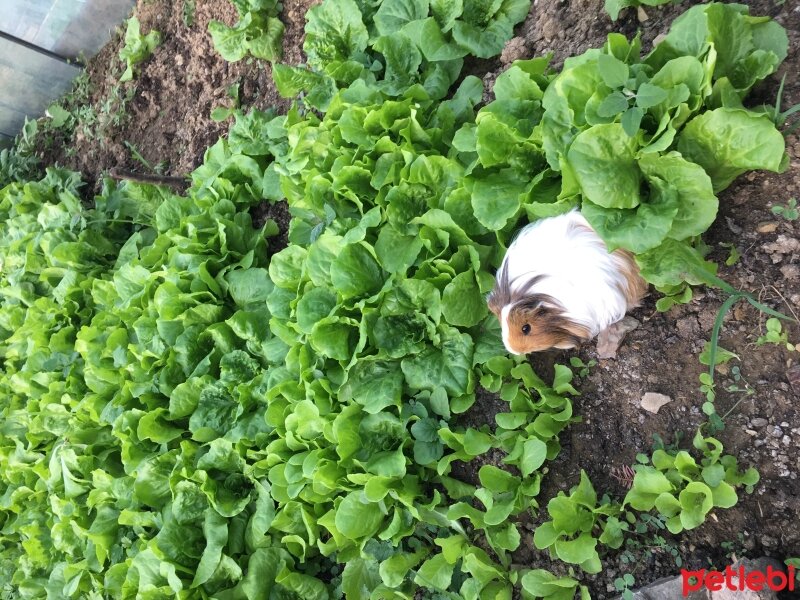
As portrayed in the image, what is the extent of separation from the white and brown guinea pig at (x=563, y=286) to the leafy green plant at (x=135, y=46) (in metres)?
4.00

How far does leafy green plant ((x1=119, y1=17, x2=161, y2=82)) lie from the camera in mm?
4660

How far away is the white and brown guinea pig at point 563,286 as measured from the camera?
1.86 m

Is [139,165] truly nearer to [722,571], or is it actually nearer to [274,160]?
[274,160]

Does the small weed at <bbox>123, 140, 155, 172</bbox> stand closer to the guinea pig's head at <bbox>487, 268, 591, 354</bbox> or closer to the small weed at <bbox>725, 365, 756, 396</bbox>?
the guinea pig's head at <bbox>487, 268, 591, 354</bbox>

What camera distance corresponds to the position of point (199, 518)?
9.41ft

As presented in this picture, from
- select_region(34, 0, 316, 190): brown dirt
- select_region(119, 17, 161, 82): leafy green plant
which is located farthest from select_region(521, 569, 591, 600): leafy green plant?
select_region(119, 17, 161, 82): leafy green plant

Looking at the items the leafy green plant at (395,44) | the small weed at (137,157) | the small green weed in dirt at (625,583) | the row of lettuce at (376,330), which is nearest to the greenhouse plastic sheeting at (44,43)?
the small weed at (137,157)

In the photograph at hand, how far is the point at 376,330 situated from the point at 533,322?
2.39 feet

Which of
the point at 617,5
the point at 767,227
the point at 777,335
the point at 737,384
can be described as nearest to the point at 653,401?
the point at 737,384

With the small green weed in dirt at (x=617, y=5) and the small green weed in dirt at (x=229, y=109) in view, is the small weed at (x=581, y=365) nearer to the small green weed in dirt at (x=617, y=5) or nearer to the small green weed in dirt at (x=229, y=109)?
the small green weed in dirt at (x=617, y=5)

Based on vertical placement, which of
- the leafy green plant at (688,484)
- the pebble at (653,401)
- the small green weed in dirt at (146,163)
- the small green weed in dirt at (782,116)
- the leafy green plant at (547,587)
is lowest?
the leafy green plant at (547,587)

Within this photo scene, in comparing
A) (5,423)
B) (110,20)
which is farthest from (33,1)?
(5,423)

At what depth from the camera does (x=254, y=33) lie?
376 centimetres

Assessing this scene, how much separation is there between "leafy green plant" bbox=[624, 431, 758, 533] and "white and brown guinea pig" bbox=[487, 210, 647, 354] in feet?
1.52
